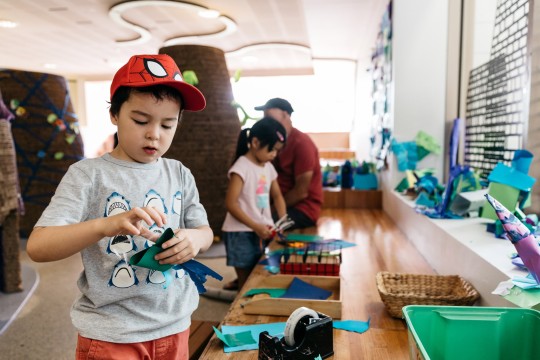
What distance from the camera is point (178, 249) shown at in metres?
0.83

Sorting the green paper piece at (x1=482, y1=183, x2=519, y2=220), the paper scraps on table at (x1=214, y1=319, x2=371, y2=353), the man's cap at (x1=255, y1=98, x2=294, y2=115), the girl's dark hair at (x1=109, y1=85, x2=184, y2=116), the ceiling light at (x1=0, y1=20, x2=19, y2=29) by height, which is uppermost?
the ceiling light at (x1=0, y1=20, x2=19, y2=29)

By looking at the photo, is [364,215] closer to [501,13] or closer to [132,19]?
[501,13]

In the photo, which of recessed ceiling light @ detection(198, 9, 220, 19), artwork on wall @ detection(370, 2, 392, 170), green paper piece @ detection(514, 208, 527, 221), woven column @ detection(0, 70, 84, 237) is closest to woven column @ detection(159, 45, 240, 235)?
artwork on wall @ detection(370, 2, 392, 170)

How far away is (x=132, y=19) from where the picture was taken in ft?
21.4

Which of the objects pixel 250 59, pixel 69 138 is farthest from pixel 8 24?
pixel 250 59

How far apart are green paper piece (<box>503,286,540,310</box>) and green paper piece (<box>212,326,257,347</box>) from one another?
0.62m

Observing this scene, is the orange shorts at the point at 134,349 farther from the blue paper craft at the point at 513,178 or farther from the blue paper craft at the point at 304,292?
the blue paper craft at the point at 513,178

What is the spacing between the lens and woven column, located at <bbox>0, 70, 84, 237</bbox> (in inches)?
155

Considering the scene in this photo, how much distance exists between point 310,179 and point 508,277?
173cm

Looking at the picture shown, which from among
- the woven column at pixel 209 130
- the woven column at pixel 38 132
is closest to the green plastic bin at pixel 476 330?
the woven column at pixel 209 130

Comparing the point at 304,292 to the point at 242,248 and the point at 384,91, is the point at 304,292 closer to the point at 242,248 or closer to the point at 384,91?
the point at 242,248

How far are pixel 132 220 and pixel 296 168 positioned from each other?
2120mm

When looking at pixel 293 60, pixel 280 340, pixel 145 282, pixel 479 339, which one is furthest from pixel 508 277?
pixel 293 60

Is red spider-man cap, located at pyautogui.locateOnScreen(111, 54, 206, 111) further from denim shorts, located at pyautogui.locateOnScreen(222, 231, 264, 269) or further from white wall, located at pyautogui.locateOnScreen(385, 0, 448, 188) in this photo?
white wall, located at pyautogui.locateOnScreen(385, 0, 448, 188)
